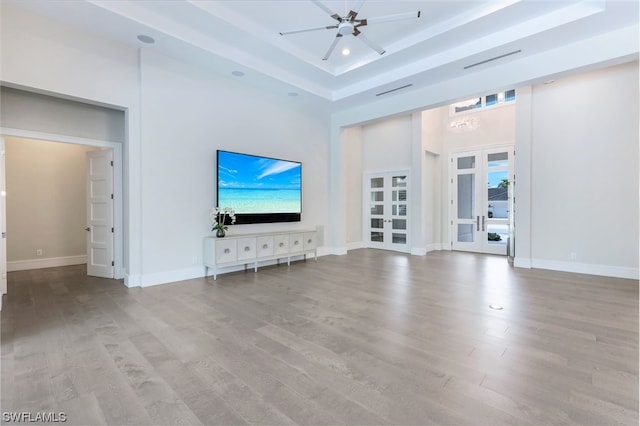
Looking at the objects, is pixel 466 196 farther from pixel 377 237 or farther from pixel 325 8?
pixel 325 8

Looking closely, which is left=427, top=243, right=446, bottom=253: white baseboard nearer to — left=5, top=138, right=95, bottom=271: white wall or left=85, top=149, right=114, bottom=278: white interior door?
left=85, top=149, right=114, bottom=278: white interior door

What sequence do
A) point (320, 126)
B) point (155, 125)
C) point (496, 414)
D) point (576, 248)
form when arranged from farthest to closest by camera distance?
1. point (320, 126)
2. point (576, 248)
3. point (155, 125)
4. point (496, 414)

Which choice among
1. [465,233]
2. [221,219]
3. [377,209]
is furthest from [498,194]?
[221,219]

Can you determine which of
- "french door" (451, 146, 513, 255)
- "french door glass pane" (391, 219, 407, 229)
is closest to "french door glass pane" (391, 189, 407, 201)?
"french door glass pane" (391, 219, 407, 229)

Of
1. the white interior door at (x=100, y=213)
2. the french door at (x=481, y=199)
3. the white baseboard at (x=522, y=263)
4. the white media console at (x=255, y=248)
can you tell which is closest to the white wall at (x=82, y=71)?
the white interior door at (x=100, y=213)

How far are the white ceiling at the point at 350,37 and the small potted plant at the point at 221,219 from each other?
2.55 m

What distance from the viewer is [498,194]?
787cm

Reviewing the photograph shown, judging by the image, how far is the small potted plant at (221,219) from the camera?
5.45 meters

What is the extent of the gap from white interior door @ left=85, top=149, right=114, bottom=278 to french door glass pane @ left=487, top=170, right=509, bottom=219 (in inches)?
338

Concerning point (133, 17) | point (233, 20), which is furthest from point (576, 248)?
point (133, 17)

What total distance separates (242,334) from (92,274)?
4150 mm

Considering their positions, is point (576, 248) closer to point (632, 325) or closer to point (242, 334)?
point (632, 325)

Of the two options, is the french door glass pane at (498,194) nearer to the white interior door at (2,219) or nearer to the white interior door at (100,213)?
the white interior door at (100,213)

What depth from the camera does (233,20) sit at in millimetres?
4402
